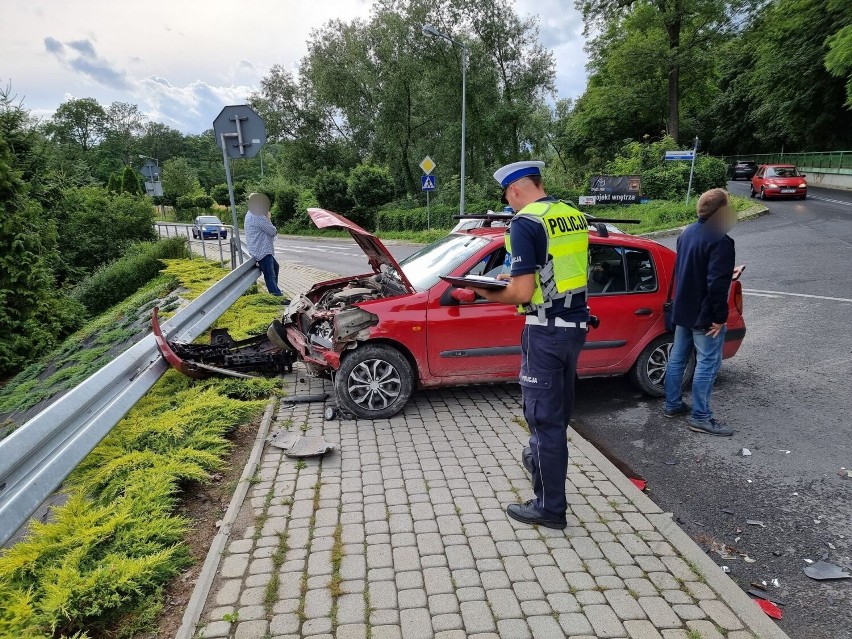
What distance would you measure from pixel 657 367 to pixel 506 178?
3.24 m

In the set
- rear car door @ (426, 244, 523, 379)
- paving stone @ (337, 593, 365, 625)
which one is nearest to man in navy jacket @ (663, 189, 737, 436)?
rear car door @ (426, 244, 523, 379)

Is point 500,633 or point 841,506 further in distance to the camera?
point 841,506

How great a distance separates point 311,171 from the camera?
123 ft

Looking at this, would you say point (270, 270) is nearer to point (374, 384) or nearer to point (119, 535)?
point (374, 384)

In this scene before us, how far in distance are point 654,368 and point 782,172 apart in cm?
2698

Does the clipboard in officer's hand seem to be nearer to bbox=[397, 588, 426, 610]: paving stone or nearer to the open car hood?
bbox=[397, 588, 426, 610]: paving stone

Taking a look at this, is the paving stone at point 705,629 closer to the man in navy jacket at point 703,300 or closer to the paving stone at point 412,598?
the paving stone at point 412,598

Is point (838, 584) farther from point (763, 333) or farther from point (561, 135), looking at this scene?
point (561, 135)

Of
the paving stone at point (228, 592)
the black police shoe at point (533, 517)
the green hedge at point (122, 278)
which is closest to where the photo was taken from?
the paving stone at point (228, 592)

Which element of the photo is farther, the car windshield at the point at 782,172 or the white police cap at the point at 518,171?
the car windshield at the point at 782,172

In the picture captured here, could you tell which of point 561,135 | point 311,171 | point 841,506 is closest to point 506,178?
point 841,506

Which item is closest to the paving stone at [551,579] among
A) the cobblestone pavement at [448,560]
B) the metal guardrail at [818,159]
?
the cobblestone pavement at [448,560]

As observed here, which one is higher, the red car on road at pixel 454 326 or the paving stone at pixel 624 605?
the red car on road at pixel 454 326

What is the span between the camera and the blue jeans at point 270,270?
366 inches
